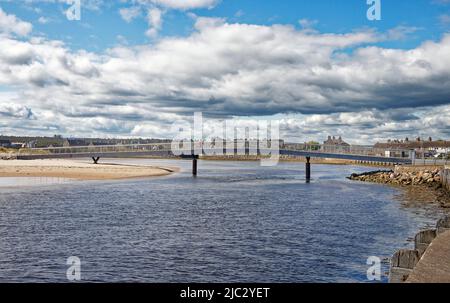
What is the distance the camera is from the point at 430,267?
13219mm

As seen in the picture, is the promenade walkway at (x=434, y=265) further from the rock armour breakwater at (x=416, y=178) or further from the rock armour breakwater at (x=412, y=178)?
the rock armour breakwater at (x=412, y=178)

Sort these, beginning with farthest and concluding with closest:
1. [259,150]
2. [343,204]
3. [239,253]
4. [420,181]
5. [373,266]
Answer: [259,150], [420,181], [343,204], [239,253], [373,266]

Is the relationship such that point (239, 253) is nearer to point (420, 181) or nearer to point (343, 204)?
point (343, 204)

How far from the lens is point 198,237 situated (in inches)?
1142

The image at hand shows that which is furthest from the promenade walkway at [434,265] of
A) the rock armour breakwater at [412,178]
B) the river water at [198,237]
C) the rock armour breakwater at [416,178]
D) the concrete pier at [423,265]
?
the rock armour breakwater at [412,178]

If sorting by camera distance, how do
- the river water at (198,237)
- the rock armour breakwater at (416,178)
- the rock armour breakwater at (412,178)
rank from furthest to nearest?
the rock armour breakwater at (412,178)
the rock armour breakwater at (416,178)
the river water at (198,237)

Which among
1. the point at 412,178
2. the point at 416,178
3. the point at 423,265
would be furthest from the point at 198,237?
the point at 412,178

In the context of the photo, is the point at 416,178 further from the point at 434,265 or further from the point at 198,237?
the point at 434,265

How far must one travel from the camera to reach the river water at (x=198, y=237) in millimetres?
20453

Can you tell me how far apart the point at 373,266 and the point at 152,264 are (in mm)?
9990

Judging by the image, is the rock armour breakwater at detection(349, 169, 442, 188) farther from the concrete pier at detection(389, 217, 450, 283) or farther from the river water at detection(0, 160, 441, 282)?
the concrete pier at detection(389, 217, 450, 283)

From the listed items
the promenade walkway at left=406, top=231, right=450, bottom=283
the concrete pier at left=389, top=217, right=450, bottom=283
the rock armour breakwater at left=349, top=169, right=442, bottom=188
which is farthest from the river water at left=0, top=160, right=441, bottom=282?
the rock armour breakwater at left=349, top=169, right=442, bottom=188

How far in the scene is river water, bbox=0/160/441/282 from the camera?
20.5m
